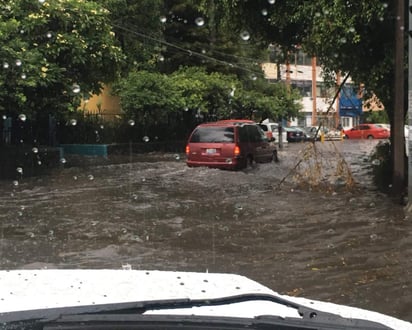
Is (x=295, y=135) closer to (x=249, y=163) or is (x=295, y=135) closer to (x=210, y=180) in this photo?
(x=249, y=163)

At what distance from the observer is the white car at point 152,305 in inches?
72.7

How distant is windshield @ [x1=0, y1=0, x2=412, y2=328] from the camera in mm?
7320

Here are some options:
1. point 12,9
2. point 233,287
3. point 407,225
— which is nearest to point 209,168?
point 12,9

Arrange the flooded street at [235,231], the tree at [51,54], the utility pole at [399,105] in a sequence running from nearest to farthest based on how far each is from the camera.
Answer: the flooded street at [235,231] → the utility pole at [399,105] → the tree at [51,54]

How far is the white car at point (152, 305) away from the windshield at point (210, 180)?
136 millimetres

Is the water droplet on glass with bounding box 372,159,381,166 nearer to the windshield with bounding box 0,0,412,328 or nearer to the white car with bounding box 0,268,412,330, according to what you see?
the windshield with bounding box 0,0,412,328

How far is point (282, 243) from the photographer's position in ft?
27.4

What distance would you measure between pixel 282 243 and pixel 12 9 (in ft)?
37.8

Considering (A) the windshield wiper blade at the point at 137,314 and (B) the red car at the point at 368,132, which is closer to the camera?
(A) the windshield wiper blade at the point at 137,314

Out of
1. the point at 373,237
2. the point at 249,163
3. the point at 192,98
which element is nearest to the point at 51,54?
the point at 249,163

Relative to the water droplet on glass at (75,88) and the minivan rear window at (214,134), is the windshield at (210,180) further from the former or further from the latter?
the water droplet on glass at (75,88)

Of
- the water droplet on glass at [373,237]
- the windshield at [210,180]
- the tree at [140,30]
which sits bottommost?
the water droplet on glass at [373,237]

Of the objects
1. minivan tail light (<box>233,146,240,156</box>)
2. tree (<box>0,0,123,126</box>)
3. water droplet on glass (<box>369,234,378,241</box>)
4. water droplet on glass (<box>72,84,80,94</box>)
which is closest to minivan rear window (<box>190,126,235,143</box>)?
minivan tail light (<box>233,146,240,156</box>)

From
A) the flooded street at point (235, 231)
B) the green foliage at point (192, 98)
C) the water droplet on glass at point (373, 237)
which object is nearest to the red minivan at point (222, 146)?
the flooded street at point (235, 231)
